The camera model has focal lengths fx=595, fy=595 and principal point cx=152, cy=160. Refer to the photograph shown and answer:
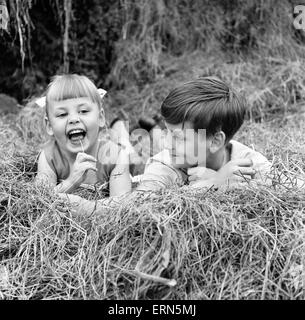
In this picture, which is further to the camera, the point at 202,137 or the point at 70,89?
the point at 70,89

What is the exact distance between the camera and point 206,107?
8.25 feet

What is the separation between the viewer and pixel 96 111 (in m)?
2.90

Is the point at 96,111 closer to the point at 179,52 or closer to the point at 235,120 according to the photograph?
the point at 235,120

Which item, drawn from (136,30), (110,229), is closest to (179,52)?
(136,30)

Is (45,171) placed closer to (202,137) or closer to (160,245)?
(202,137)

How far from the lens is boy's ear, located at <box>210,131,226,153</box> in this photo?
8.43 ft

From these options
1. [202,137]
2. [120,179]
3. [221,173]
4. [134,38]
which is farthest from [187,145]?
[134,38]

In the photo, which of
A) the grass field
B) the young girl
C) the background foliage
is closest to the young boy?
the grass field

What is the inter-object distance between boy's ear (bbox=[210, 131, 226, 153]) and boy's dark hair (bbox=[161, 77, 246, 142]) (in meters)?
0.02

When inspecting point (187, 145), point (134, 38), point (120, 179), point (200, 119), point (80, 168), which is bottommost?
point (120, 179)

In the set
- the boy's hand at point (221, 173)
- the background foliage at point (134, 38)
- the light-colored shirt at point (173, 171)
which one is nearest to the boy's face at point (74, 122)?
the light-colored shirt at point (173, 171)

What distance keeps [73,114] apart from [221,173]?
794 millimetres

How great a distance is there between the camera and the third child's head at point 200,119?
99.0 inches

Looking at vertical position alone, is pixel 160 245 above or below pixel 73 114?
below
